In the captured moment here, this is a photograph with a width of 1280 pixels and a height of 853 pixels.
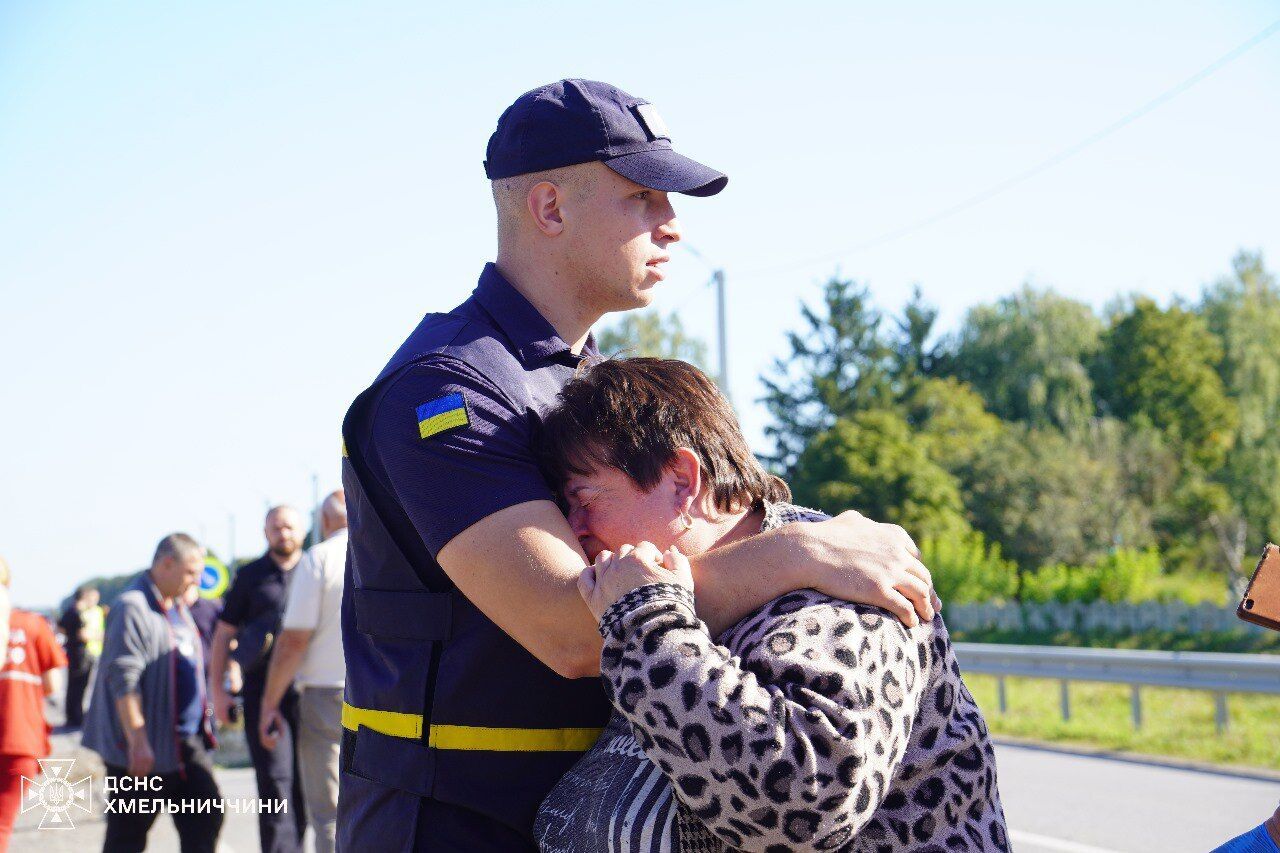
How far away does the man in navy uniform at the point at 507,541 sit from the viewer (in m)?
2.03

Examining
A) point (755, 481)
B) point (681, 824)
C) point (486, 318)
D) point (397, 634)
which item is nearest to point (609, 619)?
point (681, 824)

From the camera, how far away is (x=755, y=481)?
222 centimetres

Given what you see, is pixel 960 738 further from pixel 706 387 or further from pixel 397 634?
pixel 397 634

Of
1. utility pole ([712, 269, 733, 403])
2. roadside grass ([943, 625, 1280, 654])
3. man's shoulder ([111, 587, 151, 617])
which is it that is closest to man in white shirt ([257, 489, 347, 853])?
man's shoulder ([111, 587, 151, 617])

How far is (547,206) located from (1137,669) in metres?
11.2

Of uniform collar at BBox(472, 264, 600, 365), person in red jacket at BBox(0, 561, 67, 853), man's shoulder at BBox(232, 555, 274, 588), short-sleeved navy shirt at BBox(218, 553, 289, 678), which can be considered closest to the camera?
uniform collar at BBox(472, 264, 600, 365)

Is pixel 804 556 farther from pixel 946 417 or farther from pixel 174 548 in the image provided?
pixel 946 417

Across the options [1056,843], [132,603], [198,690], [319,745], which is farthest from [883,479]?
[319,745]

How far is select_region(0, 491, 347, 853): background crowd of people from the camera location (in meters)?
6.83

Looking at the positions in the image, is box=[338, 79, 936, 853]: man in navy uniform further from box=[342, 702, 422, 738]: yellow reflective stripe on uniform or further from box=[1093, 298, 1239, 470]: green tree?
box=[1093, 298, 1239, 470]: green tree

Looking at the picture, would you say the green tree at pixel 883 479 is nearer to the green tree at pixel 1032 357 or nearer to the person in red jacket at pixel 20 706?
the green tree at pixel 1032 357

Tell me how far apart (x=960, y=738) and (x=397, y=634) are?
3.27ft

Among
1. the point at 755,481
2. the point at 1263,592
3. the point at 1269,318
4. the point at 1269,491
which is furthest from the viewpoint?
the point at 1269,318

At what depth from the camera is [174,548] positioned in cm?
782
